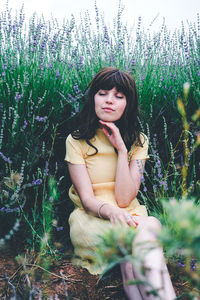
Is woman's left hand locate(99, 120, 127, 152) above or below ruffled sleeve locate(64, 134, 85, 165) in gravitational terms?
above

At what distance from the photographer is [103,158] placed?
2.27 meters

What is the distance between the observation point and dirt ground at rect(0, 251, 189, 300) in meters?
1.87

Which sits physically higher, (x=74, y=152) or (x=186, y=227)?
(x=186, y=227)

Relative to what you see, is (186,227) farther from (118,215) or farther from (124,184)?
(124,184)

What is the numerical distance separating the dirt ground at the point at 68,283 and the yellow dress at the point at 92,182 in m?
0.07

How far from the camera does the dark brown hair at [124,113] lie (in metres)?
2.20

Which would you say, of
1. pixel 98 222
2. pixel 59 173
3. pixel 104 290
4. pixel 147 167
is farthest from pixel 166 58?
pixel 104 290

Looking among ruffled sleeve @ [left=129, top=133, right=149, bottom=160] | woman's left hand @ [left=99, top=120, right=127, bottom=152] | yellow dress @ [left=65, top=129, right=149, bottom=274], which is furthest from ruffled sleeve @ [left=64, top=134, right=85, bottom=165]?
ruffled sleeve @ [left=129, top=133, right=149, bottom=160]

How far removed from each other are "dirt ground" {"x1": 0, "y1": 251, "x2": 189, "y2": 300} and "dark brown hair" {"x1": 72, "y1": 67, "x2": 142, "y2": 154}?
0.82 meters

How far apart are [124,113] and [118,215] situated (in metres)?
0.82

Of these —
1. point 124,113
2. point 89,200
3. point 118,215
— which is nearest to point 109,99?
point 124,113

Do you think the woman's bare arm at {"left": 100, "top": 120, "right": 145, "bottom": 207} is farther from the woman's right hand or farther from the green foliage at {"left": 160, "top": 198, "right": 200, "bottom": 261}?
the green foliage at {"left": 160, "top": 198, "right": 200, "bottom": 261}

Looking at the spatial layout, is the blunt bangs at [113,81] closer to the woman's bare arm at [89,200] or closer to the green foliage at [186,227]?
the woman's bare arm at [89,200]

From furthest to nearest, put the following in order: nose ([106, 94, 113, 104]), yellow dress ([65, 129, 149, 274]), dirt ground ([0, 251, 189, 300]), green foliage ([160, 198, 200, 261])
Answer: nose ([106, 94, 113, 104]) → yellow dress ([65, 129, 149, 274]) → dirt ground ([0, 251, 189, 300]) → green foliage ([160, 198, 200, 261])
